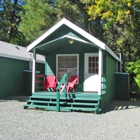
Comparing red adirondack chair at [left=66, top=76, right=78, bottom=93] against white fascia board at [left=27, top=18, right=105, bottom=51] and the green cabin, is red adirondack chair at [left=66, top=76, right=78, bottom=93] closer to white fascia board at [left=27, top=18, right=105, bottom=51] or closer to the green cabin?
the green cabin

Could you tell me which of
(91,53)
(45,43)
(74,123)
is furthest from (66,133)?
(91,53)

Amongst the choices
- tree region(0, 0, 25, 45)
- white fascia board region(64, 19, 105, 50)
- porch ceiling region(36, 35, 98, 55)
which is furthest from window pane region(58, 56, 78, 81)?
tree region(0, 0, 25, 45)

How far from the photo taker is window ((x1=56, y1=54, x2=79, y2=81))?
36.0ft

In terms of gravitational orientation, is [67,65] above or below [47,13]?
below

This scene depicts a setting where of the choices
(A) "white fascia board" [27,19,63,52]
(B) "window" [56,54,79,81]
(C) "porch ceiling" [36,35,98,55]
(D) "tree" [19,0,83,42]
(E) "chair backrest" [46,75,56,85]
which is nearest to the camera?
(A) "white fascia board" [27,19,63,52]

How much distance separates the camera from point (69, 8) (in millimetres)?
15344

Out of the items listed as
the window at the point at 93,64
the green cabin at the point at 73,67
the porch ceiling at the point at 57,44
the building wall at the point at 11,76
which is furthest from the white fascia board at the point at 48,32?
the building wall at the point at 11,76

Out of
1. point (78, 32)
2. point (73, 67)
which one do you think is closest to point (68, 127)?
point (78, 32)

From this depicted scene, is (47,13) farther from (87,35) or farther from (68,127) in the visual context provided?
(68,127)

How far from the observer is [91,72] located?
35.2 ft

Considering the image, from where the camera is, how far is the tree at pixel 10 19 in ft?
87.6

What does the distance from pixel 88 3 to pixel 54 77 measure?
687 cm

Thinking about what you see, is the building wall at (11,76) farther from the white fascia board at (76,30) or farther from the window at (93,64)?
the window at (93,64)

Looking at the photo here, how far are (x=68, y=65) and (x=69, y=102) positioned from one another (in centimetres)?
279
